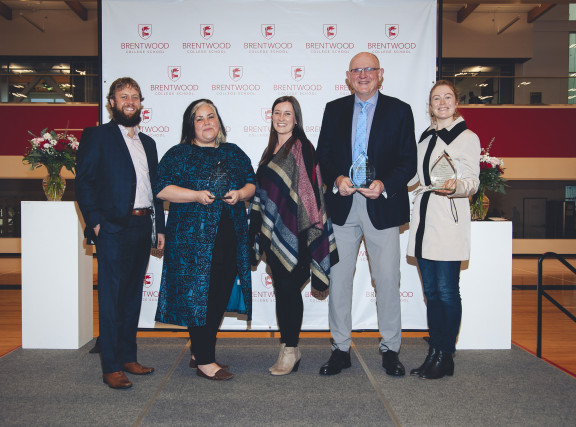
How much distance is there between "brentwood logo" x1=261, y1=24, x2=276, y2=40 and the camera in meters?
3.84

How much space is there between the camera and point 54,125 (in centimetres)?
1034

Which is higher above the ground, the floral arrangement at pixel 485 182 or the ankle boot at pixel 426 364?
the floral arrangement at pixel 485 182

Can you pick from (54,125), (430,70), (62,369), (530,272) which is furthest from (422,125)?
(54,125)

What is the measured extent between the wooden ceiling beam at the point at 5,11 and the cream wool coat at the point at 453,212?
1229cm

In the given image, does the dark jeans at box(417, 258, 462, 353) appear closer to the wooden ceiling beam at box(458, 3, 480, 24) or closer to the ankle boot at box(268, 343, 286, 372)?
the ankle boot at box(268, 343, 286, 372)

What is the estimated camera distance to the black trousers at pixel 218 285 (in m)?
2.80

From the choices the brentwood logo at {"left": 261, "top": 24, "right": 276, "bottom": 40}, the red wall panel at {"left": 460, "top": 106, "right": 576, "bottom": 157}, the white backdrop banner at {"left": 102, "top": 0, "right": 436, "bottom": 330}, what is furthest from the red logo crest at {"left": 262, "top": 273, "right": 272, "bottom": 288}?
the red wall panel at {"left": 460, "top": 106, "right": 576, "bottom": 157}

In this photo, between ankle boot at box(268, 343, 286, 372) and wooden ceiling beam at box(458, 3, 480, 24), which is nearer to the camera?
ankle boot at box(268, 343, 286, 372)

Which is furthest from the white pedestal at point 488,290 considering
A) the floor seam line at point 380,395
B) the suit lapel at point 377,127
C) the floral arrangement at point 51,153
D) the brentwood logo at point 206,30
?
the floral arrangement at point 51,153

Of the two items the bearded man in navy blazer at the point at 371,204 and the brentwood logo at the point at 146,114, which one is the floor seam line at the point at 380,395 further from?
the brentwood logo at the point at 146,114

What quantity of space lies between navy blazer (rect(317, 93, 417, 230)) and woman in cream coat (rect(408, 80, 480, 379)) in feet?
0.42

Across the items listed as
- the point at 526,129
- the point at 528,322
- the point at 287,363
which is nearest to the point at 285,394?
the point at 287,363

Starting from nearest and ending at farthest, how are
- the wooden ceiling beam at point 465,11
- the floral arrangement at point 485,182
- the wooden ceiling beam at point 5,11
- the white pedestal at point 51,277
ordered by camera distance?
1. the white pedestal at point 51,277
2. the floral arrangement at point 485,182
3. the wooden ceiling beam at point 5,11
4. the wooden ceiling beam at point 465,11

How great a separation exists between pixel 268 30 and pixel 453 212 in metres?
2.09
